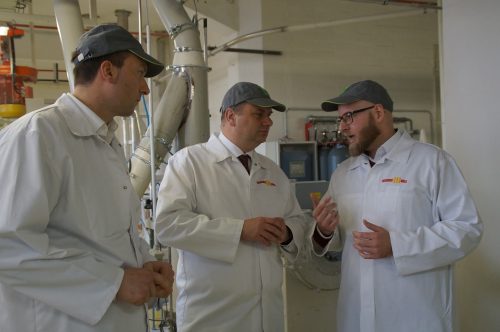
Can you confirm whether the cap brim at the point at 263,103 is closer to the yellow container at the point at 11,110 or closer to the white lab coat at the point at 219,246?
the white lab coat at the point at 219,246

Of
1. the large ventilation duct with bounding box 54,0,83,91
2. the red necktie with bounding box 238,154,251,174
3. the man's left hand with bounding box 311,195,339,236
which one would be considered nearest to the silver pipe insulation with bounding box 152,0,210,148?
the large ventilation duct with bounding box 54,0,83,91

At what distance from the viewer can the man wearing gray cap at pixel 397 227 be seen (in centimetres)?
158

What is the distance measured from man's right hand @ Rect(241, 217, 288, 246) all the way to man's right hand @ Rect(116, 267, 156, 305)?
581mm

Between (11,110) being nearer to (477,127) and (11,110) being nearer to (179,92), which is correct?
(179,92)

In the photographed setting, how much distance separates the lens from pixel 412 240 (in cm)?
157

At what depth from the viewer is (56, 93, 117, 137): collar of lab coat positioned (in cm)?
114

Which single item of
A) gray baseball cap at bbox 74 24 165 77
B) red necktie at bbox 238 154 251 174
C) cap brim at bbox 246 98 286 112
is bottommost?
red necktie at bbox 238 154 251 174

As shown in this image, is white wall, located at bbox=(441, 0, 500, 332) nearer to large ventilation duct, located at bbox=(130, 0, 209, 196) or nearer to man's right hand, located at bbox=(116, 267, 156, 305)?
large ventilation duct, located at bbox=(130, 0, 209, 196)

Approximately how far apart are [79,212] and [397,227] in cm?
113

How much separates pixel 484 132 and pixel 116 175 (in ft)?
6.20

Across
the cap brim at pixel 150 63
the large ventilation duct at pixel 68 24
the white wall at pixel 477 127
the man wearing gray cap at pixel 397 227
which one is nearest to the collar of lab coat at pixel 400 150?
the man wearing gray cap at pixel 397 227

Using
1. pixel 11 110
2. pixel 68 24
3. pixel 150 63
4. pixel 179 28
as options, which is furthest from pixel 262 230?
pixel 11 110

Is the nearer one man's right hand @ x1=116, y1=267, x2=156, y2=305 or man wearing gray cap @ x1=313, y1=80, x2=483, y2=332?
man's right hand @ x1=116, y1=267, x2=156, y2=305

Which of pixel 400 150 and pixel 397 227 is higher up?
pixel 400 150
